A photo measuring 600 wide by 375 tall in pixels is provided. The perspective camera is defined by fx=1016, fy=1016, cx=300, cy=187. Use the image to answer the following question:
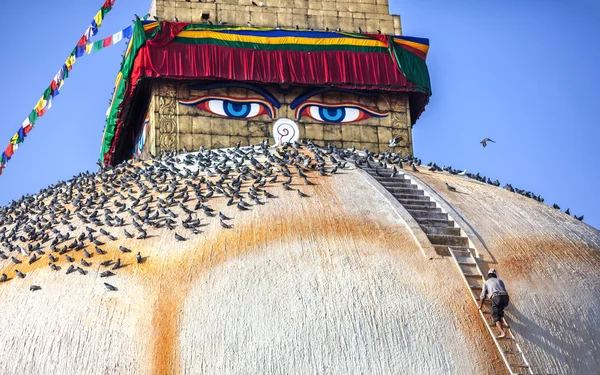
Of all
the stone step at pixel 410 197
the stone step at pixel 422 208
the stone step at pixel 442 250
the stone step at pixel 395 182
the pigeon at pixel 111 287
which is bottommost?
the pigeon at pixel 111 287

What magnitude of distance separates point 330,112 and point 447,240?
8.09 m

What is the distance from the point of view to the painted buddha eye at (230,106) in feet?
71.8

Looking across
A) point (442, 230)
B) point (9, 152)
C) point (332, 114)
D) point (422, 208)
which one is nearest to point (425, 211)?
point (422, 208)

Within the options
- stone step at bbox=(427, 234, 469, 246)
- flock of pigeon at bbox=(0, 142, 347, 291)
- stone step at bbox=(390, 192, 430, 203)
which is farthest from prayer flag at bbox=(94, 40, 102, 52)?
stone step at bbox=(427, 234, 469, 246)

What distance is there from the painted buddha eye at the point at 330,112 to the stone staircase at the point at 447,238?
4462 mm

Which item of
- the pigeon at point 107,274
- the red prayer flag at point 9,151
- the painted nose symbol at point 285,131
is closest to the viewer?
the pigeon at point 107,274

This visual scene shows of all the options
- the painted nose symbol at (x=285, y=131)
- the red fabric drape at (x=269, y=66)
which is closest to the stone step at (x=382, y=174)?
the painted nose symbol at (x=285, y=131)

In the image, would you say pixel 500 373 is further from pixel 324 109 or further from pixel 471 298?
pixel 324 109

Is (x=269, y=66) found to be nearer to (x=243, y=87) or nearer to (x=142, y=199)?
(x=243, y=87)

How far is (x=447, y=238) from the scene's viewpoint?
1473 cm

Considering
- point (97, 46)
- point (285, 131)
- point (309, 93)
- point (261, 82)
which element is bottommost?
point (285, 131)

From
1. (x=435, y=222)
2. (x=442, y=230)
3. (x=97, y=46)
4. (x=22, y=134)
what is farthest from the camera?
(x=22, y=134)

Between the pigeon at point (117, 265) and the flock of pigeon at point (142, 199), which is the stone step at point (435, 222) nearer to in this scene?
the flock of pigeon at point (142, 199)

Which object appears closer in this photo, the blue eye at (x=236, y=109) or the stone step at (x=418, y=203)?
the stone step at (x=418, y=203)
